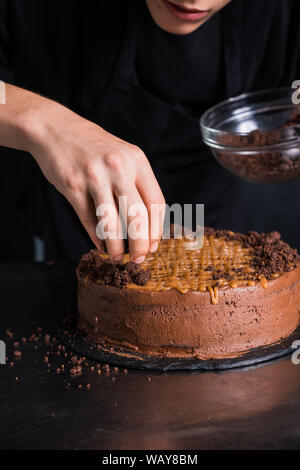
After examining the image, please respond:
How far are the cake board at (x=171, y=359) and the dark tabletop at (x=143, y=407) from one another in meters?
0.02

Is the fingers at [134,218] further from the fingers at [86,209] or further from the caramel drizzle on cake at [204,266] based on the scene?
the caramel drizzle on cake at [204,266]

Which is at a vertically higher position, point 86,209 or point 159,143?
point 159,143

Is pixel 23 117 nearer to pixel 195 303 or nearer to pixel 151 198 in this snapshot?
pixel 151 198

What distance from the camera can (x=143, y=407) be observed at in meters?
1.31

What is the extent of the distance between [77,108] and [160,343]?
0.90m

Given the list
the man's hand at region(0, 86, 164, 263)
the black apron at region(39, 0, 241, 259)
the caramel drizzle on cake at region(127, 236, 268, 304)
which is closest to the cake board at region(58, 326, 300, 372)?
the caramel drizzle on cake at region(127, 236, 268, 304)

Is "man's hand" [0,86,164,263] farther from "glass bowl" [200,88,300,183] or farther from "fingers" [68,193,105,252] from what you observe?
"glass bowl" [200,88,300,183]

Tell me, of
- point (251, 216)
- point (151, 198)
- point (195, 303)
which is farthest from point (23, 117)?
point (251, 216)

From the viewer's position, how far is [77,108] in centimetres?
205

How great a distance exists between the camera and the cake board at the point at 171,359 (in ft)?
4.76

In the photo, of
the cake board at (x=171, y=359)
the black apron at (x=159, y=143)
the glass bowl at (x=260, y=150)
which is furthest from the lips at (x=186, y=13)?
the cake board at (x=171, y=359)

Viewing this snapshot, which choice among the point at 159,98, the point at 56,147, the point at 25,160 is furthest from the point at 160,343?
the point at 25,160

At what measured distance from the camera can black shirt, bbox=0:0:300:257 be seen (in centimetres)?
193

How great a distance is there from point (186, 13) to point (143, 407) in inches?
36.4
